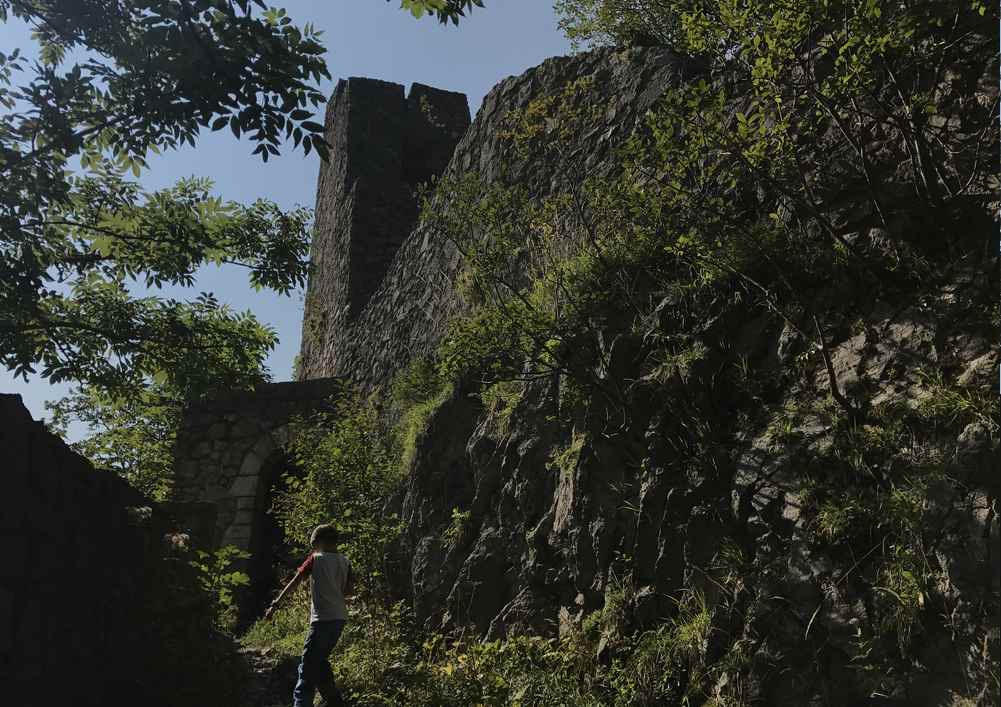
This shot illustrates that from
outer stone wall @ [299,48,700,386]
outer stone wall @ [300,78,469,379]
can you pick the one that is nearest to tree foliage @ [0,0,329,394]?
outer stone wall @ [299,48,700,386]

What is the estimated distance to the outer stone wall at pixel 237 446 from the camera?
1048cm

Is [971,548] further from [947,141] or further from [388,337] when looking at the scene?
[388,337]

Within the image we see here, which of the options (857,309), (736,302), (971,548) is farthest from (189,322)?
(971,548)

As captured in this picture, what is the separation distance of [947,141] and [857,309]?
3.36 feet

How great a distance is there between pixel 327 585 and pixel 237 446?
20.4 ft

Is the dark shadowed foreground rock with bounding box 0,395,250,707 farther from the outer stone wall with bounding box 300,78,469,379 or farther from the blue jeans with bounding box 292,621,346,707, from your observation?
the outer stone wall with bounding box 300,78,469,379

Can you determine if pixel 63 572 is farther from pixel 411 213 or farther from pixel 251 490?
pixel 411 213

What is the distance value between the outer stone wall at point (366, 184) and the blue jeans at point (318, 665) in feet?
24.3

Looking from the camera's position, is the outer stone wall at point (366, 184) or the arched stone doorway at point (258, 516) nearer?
the arched stone doorway at point (258, 516)

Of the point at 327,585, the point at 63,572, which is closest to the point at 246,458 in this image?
the point at 327,585

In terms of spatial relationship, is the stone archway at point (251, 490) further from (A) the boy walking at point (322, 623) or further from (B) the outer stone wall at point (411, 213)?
(A) the boy walking at point (322, 623)

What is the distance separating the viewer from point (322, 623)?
16.4ft

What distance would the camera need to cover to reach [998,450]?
299 centimetres

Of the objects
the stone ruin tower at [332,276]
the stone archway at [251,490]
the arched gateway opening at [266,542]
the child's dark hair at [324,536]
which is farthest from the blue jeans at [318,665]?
the stone archway at [251,490]
